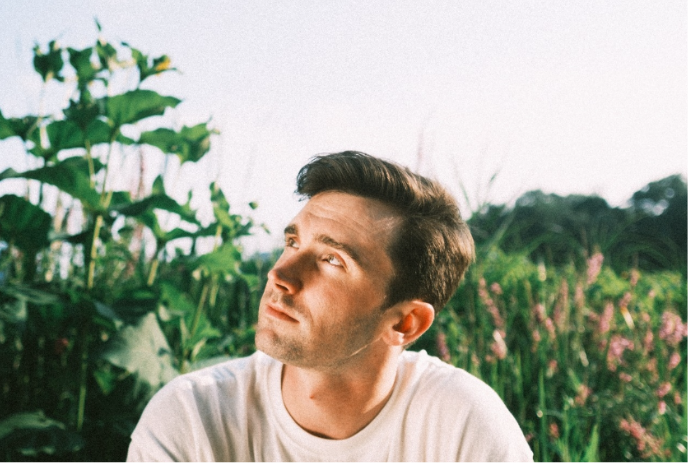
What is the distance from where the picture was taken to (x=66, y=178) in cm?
160

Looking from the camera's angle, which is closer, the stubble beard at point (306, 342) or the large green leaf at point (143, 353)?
the stubble beard at point (306, 342)

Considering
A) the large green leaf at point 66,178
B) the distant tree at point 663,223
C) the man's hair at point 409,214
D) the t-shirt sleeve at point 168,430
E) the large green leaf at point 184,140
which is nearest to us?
the t-shirt sleeve at point 168,430

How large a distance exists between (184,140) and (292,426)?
1.03 meters

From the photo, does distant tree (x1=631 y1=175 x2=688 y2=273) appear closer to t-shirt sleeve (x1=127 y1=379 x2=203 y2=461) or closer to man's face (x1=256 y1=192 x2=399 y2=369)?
man's face (x1=256 y1=192 x2=399 y2=369)

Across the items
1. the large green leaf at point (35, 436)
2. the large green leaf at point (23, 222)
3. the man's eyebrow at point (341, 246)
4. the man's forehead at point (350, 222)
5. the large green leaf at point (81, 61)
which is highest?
the large green leaf at point (81, 61)

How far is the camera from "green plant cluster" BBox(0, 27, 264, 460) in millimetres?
1594

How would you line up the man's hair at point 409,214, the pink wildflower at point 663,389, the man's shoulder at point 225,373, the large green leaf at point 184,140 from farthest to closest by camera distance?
the pink wildflower at point 663,389 → the large green leaf at point 184,140 → the man's hair at point 409,214 → the man's shoulder at point 225,373

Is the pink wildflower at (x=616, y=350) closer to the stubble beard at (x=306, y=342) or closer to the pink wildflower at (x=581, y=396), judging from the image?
the pink wildflower at (x=581, y=396)

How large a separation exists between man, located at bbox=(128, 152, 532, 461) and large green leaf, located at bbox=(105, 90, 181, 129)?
0.54 m

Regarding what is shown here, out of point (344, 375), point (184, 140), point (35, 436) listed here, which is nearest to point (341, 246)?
point (344, 375)

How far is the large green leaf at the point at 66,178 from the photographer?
158 centimetres

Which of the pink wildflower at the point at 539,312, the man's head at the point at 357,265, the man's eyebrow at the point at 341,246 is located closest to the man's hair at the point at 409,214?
the man's head at the point at 357,265

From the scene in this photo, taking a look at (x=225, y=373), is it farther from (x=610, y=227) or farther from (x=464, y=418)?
(x=610, y=227)

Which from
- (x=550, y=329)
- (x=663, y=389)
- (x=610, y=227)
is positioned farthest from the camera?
(x=610, y=227)
